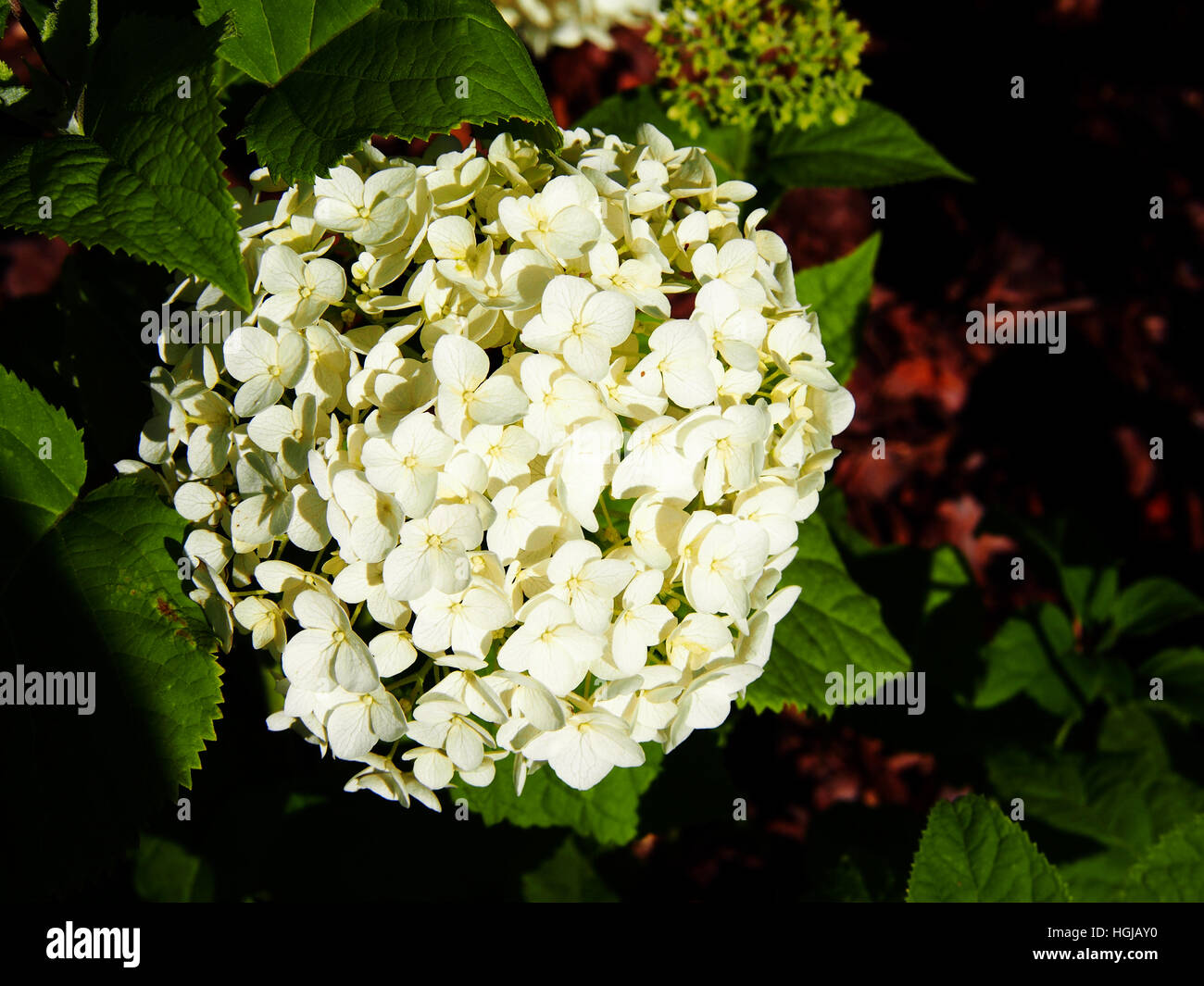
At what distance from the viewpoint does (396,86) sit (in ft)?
5.10

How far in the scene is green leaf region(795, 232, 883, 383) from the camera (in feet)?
8.23

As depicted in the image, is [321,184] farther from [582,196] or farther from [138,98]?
[582,196]

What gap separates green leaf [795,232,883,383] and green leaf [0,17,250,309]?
156 centimetres

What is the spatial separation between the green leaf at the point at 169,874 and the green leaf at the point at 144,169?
1998 mm

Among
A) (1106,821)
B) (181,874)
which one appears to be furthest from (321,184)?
(1106,821)

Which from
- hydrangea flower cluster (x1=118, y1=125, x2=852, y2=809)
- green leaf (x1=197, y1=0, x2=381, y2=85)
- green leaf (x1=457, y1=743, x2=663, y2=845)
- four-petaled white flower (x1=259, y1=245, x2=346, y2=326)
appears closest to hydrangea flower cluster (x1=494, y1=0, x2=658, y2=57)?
green leaf (x1=197, y1=0, x2=381, y2=85)

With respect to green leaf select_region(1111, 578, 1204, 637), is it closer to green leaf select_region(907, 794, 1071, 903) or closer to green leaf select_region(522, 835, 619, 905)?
green leaf select_region(907, 794, 1071, 903)

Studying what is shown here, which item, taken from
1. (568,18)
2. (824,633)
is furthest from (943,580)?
(568,18)

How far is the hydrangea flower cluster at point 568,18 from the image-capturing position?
10.2 feet

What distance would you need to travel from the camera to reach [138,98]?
149cm

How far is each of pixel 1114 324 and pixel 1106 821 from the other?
2.64 m

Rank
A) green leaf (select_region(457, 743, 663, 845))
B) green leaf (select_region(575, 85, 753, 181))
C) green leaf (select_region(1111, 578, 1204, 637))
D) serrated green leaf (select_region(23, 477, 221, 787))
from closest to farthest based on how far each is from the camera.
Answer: serrated green leaf (select_region(23, 477, 221, 787))
green leaf (select_region(457, 743, 663, 845))
green leaf (select_region(575, 85, 753, 181))
green leaf (select_region(1111, 578, 1204, 637))

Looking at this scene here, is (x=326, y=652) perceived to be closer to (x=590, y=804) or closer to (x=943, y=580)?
(x=590, y=804)

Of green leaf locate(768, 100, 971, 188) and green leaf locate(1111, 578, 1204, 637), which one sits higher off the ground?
green leaf locate(768, 100, 971, 188)
